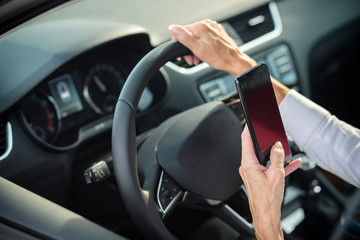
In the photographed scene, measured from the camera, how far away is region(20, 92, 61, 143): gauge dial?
43.9 inches

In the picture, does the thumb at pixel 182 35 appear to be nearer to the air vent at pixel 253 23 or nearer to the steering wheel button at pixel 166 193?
the steering wheel button at pixel 166 193

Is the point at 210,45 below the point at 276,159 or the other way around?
the other way around

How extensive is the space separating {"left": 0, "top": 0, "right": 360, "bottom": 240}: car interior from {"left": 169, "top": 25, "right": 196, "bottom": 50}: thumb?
0.6 inches

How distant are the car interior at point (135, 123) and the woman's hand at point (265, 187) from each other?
187 mm

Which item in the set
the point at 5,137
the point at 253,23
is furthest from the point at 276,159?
the point at 253,23

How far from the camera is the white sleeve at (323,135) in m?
1.01

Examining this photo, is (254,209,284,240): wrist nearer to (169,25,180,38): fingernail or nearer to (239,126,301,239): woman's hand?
(239,126,301,239): woman's hand

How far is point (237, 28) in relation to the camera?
62.1 inches

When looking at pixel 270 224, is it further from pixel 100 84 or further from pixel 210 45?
pixel 100 84

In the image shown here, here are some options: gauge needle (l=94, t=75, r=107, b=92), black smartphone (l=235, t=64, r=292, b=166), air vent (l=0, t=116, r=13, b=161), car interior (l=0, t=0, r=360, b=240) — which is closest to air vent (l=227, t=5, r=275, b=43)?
car interior (l=0, t=0, r=360, b=240)

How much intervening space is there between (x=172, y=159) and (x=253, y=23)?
0.86 m

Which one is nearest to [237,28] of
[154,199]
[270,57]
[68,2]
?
[270,57]

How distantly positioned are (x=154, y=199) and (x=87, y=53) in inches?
20.0

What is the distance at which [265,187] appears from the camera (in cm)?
76
